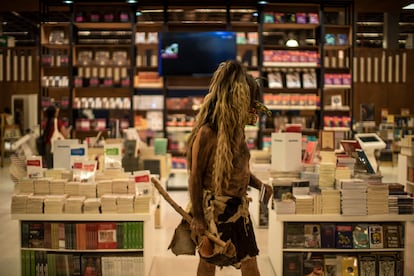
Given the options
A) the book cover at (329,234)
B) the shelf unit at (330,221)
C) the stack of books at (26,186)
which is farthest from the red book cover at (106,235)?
the book cover at (329,234)

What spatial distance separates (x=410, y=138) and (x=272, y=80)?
2881mm

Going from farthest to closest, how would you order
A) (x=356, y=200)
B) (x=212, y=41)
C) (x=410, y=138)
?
(x=212, y=41), (x=410, y=138), (x=356, y=200)

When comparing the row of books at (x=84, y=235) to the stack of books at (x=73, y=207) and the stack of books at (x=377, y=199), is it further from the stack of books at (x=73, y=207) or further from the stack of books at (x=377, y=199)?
the stack of books at (x=377, y=199)

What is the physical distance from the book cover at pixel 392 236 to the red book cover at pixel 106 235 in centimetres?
219

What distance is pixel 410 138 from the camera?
8562 millimetres

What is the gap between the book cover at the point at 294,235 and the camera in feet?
15.2

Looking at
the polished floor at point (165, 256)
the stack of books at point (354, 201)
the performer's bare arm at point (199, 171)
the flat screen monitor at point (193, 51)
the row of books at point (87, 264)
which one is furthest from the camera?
the flat screen monitor at point (193, 51)

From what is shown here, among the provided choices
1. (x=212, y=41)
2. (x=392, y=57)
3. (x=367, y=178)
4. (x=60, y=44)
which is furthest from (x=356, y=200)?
(x=392, y=57)

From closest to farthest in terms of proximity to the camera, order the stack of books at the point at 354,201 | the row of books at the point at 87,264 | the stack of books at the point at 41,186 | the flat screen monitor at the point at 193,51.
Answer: the stack of books at the point at 354,201 < the row of books at the point at 87,264 < the stack of books at the point at 41,186 < the flat screen monitor at the point at 193,51

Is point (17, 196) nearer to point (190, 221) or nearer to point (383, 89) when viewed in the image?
point (190, 221)

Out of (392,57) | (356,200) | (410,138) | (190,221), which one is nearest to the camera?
(190,221)

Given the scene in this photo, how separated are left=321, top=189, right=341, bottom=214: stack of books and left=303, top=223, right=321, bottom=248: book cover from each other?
15 cm

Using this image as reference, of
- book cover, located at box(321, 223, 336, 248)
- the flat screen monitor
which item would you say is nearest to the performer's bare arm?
book cover, located at box(321, 223, 336, 248)

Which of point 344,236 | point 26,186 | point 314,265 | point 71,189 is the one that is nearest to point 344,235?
point 344,236
